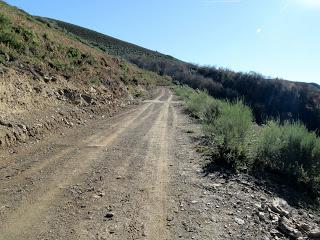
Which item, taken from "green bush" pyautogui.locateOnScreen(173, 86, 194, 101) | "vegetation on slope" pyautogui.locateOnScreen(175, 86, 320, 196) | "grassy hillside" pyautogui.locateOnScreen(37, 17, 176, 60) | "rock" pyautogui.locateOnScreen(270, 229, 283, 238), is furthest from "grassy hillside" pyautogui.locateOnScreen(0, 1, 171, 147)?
"grassy hillside" pyautogui.locateOnScreen(37, 17, 176, 60)

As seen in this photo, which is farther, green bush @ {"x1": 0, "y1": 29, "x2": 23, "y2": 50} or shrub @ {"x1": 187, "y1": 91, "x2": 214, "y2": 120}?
shrub @ {"x1": 187, "y1": 91, "x2": 214, "y2": 120}

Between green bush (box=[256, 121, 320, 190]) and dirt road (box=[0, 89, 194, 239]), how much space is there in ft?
8.44

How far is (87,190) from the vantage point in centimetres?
809

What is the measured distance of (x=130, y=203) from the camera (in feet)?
24.4

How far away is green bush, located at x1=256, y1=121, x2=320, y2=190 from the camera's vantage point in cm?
1052

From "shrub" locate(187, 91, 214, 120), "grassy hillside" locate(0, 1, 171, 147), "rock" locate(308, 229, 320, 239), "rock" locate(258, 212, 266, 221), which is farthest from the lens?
"shrub" locate(187, 91, 214, 120)

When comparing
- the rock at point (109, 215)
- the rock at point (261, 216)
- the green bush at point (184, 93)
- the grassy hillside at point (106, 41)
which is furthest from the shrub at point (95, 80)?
the grassy hillside at point (106, 41)

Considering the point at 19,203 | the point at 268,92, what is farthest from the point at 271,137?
the point at 268,92

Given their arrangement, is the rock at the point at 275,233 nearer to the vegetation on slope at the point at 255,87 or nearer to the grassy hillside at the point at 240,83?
the grassy hillside at the point at 240,83

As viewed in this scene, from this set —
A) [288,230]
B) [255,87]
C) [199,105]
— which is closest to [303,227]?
[288,230]

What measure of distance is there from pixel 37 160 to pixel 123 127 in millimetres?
6839

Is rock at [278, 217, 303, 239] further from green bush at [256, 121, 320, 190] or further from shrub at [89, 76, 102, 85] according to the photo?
shrub at [89, 76, 102, 85]

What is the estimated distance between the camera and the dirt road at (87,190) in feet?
20.6

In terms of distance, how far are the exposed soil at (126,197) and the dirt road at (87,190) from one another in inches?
0.6
